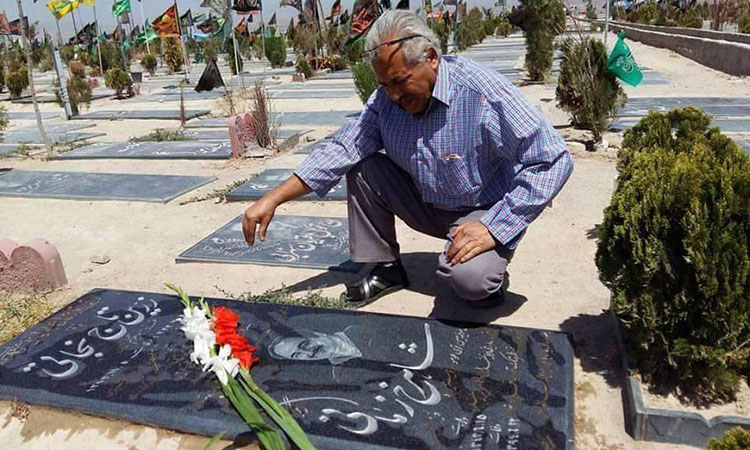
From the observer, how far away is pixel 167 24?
→ 1666 cm

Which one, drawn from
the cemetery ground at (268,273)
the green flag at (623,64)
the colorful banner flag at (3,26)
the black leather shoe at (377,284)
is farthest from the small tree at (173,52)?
the black leather shoe at (377,284)

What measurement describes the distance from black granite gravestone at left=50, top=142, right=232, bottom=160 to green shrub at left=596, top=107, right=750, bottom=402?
468 cm

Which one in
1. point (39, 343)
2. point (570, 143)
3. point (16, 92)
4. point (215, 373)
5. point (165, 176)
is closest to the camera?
point (215, 373)

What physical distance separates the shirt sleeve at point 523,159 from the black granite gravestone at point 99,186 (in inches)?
119

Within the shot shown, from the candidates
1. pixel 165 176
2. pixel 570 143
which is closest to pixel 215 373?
pixel 165 176

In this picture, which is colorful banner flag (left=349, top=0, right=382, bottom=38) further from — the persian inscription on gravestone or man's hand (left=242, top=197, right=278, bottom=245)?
the persian inscription on gravestone

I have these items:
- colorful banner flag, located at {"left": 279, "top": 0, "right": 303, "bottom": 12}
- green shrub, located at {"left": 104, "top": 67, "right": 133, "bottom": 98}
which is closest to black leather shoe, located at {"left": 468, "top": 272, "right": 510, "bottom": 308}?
green shrub, located at {"left": 104, "top": 67, "right": 133, "bottom": 98}

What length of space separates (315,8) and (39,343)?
19.0 metres

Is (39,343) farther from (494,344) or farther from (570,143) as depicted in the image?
(570,143)

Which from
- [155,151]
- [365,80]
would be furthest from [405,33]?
[365,80]

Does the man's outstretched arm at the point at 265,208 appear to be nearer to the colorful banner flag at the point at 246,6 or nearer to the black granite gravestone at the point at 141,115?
the black granite gravestone at the point at 141,115

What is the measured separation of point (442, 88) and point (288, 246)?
1.50 metres

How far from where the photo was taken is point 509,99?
2121 mm

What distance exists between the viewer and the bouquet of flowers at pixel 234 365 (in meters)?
1.72
